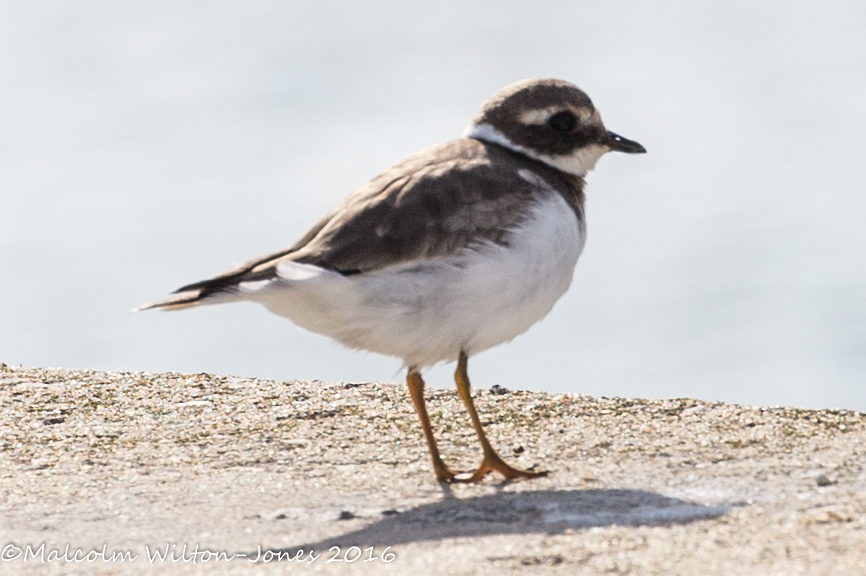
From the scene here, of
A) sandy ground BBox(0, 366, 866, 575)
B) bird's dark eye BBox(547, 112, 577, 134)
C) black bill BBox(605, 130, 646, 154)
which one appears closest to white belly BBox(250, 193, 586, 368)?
sandy ground BBox(0, 366, 866, 575)

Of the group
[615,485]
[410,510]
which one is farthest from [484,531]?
[615,485]

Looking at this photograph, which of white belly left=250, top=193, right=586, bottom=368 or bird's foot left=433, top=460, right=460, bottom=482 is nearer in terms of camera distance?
white belly left=250, top=193, right=586, bottom=368

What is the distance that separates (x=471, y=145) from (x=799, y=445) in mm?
2278

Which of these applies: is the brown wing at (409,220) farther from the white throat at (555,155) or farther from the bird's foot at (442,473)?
the bird's foot at (442,473)

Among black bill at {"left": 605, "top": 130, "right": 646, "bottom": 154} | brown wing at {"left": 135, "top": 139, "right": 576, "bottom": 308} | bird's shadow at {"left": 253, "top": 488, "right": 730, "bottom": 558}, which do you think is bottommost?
bird's shadow at {"left": 253, "top": 488, "right": 730, "bottom": 558}

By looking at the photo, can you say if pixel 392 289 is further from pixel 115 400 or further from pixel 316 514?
pixel 115 400

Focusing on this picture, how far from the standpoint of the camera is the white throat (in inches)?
273

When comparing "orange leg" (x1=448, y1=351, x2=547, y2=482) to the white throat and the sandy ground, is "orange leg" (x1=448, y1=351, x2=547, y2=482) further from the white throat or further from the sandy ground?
the white throat

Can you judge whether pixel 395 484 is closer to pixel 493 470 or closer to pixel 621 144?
pixel 493 470

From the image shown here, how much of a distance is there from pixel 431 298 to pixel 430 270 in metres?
0.13

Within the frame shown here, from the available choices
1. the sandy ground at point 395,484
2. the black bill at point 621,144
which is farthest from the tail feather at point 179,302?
the black bill at point 621,144

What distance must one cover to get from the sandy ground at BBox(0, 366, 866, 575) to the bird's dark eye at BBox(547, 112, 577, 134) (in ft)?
5.10

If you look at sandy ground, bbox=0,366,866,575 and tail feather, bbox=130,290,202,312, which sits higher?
tail feather, bbox=130,290,202,312

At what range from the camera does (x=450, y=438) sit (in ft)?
21.9
